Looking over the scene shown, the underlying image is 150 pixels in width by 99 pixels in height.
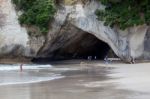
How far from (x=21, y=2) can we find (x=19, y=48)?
364 centimetres

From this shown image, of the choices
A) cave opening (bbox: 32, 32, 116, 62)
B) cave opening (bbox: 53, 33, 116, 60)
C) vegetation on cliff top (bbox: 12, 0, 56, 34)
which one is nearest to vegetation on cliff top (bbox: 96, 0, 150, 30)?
vegetation on cliff top (bbox: 12, 0, 56, 34)

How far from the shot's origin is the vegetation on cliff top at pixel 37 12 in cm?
3234

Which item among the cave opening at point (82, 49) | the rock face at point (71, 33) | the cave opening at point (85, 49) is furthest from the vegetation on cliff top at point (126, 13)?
the cave opening at point (85, 49)

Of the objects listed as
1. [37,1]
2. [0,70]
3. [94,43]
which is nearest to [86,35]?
[94,43]

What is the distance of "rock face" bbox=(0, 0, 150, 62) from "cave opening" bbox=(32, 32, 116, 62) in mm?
1563

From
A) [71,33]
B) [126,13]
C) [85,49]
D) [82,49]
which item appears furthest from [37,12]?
[85,49]

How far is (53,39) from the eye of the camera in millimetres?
34094

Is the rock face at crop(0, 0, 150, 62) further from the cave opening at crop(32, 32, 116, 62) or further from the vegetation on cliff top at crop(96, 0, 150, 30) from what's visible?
the cave opening at crop(32, 32, 116, 62)

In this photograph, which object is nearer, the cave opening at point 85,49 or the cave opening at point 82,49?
the cave opening at point 82,49

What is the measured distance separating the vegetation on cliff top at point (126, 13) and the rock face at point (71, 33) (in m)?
0.84

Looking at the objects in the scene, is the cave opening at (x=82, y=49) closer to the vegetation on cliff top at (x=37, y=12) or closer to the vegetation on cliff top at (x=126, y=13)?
the vegetation on cliff top at (x=37, y=12)

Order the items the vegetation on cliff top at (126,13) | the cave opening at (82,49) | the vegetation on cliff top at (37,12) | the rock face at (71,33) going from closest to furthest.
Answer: the vegetation on cliff top at (126,13), the rock face at (71,33), the vegetation on cliff top at (37,12), the cave opening at (82,49)

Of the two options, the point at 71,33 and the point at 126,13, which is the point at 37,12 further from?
the point at 126,13

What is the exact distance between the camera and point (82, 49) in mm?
40688
